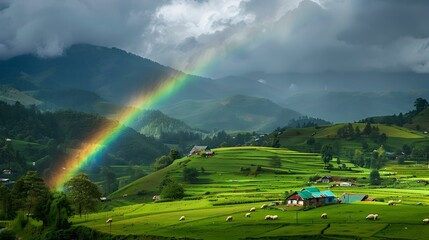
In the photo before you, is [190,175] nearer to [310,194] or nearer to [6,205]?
[6,205]

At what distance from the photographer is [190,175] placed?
170875 mm

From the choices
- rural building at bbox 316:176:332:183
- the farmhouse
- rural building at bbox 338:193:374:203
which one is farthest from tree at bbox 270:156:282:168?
the farmhouse

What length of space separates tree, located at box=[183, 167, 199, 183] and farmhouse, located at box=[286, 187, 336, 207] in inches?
2689

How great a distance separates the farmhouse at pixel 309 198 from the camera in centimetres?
10119

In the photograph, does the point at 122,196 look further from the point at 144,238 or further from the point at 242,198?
the point at 144,238

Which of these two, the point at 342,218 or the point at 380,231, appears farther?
the point at 342,218

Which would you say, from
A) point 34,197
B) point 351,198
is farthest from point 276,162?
point 34,197

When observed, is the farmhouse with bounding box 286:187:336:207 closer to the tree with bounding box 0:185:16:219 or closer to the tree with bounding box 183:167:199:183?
the tree with bounding box 0:185:16:219

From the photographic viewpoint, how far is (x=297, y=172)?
18088 cm

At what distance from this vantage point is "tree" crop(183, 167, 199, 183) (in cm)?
16932

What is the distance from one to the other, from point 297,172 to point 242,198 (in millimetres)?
63206

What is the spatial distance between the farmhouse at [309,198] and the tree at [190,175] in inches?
2689

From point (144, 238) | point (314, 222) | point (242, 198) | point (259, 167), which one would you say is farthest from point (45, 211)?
point (259, 167)

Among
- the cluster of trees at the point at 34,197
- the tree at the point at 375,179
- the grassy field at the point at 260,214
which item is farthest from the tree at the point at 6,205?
the tree at the point at 375,179
